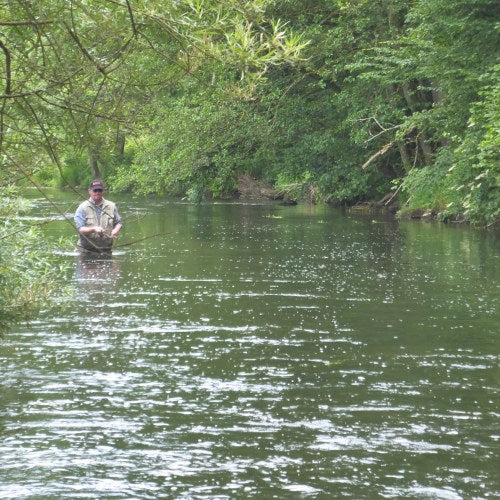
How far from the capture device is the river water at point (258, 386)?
21.8 ft

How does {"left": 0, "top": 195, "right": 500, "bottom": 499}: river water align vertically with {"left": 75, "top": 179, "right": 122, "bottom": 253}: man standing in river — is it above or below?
below

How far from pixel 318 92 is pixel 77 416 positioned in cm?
2904

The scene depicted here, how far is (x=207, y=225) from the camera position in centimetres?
Result: 2956

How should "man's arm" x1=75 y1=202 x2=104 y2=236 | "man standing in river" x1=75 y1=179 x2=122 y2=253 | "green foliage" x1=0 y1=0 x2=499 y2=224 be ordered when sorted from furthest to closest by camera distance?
"green foliage" x1=0 y1=0 x2=499 y2=224 < "man standing in river" x1=75 y1=179 x2=122 y2=253 < "man's arm" x1=75 y1=202 x2=104 y2=236

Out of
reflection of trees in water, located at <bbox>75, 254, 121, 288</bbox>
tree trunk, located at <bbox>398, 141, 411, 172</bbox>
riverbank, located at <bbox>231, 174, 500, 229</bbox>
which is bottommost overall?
reflection of trees in water, located at <bbox>75, 254, 121, 288</bbox>

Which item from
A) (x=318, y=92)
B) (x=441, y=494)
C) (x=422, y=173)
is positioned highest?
(x=318, y=92)

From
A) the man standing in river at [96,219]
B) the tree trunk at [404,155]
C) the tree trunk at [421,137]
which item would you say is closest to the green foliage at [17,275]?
the man standing in river at [96,219]

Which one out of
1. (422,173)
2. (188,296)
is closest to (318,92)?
(422,173)

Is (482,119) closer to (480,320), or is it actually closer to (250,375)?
(480,320)

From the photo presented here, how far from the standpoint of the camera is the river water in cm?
664

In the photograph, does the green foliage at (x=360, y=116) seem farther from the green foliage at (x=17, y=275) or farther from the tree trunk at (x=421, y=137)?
the green foliage at (x=17, y=275)

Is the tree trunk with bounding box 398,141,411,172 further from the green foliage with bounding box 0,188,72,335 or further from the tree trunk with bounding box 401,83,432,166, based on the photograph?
the green foliage with bounding box 0,188,72,335

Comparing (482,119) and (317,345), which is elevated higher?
(482,119)

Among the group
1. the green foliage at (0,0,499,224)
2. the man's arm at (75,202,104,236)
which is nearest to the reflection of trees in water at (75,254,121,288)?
the man's arm at (75,202,104,236)
